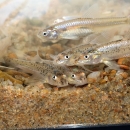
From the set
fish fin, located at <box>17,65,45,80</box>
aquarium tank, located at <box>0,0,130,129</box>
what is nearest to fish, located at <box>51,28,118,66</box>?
aquarium tank, located at <box>0,0,130,129</box>

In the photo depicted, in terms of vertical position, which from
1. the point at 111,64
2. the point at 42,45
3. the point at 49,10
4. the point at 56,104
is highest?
the point at 49,10

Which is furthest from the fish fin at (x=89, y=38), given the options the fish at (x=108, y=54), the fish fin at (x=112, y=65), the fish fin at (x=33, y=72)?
the fish fin at (x=33, y=72)

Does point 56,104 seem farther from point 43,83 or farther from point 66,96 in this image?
point 43,83

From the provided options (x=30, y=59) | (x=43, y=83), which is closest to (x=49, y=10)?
(x=30, y=59)

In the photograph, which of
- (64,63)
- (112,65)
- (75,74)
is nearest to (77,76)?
(75,74)

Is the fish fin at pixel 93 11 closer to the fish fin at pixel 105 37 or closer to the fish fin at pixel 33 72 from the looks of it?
the fish fin at pixel 105 37

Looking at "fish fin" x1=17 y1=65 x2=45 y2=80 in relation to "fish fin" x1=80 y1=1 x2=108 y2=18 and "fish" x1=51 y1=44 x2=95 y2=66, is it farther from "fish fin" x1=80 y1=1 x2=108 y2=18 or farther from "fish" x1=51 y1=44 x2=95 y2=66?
"fish fin" x1=80 y1=1 x2=108 y2=18

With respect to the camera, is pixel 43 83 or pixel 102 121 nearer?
pixel 102 121
